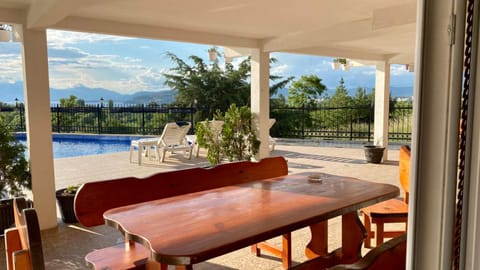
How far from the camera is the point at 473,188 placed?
0.72m

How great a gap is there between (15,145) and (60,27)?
4.46ft

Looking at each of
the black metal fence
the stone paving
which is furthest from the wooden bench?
the black metal fence

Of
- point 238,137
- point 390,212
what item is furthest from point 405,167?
point 238,137

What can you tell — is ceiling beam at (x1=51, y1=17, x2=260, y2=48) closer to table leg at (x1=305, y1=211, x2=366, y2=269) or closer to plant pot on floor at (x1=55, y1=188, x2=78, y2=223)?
plant pot on floor at (x1=55, y1=188, x2=78, y2=223)

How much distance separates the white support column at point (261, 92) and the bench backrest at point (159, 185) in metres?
2.82

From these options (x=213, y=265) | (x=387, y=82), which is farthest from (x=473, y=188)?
(x=387, y=82)

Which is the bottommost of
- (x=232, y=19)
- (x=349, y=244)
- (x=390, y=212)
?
(x=349, y=244)

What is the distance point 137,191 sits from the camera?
108 inches

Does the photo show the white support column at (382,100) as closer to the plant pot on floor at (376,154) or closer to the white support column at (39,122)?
the plant pot on floor at (376,154)

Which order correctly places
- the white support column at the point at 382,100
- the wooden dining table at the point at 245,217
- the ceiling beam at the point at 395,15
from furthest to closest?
the white support column at the point at 382,100 < the ceiling beam at the point at 395,15 < the wooden dining table at the point at 245,217

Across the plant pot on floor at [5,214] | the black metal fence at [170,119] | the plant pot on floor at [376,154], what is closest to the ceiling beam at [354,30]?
the plant pot on floor at [376,154]

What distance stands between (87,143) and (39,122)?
9.28m

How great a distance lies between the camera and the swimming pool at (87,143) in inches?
471

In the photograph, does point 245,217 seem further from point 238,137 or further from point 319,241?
point 238,137
